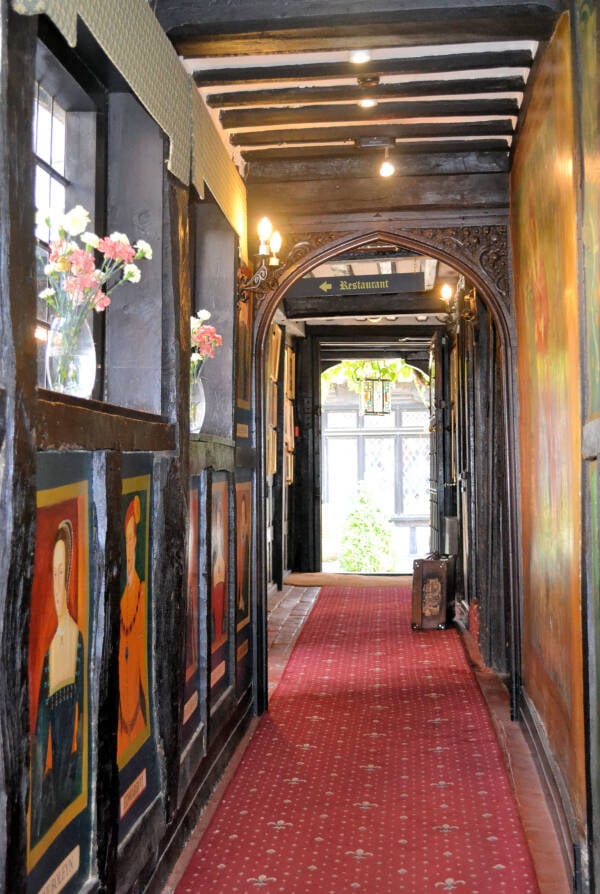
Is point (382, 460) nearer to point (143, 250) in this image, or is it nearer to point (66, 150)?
point (66, 150)

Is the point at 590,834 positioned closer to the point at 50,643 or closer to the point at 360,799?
the point at 360,799

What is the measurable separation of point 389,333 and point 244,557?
21.7 ft

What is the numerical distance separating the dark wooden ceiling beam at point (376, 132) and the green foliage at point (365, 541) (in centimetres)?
1107

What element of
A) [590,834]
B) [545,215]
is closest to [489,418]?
[545,215]

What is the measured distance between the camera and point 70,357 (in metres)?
2.55

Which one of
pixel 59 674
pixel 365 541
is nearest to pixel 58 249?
pixel 59 674

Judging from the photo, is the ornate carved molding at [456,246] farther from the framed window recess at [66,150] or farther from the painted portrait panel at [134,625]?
the painted portrait panel at [134,625]

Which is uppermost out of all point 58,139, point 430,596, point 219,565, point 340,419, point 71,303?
point 58,139

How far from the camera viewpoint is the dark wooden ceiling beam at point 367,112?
4.42m

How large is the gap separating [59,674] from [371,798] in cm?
207

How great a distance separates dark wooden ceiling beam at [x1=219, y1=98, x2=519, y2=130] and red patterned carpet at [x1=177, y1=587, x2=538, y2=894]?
323cm

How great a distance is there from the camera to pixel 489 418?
6.27 meters

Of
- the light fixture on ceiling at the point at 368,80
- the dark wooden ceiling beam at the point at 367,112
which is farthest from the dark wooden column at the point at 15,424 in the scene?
the dark wooden ceiling beam at the point at 367,112

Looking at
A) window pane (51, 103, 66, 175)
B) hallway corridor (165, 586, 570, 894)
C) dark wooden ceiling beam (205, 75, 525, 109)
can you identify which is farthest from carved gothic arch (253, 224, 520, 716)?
window pane (51, 103, 66, 175)
